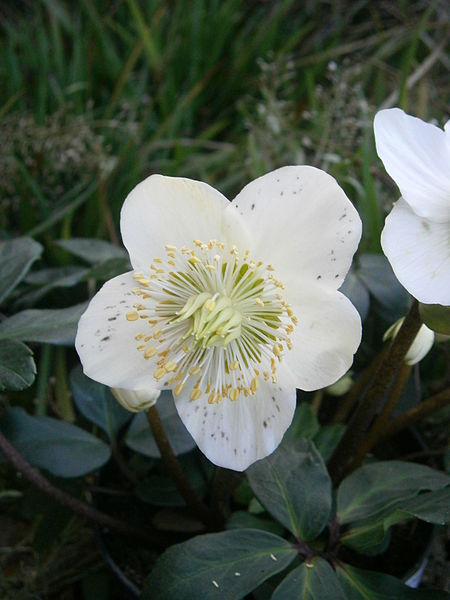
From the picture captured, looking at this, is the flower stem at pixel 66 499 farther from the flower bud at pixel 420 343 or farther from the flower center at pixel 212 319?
the flower bud at pixel 420 343

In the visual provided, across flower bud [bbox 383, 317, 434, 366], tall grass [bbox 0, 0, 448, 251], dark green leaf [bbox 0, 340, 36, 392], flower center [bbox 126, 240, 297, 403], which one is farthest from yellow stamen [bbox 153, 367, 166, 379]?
tall grass [bbox 0, 0, 448, 251]

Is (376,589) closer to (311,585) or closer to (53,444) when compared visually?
(311,585)

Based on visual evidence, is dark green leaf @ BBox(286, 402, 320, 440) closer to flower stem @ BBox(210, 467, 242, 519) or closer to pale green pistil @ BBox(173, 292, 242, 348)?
flower stem @ BBox(210, 467, 242, 519)

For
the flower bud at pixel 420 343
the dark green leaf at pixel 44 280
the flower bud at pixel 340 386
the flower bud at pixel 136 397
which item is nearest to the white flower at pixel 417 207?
the flower bud at pixel 420 343

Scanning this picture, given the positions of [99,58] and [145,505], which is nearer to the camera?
[145,505]

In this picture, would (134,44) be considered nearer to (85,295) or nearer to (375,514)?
(85,295)

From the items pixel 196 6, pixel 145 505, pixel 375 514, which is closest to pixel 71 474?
pixel 145 505
